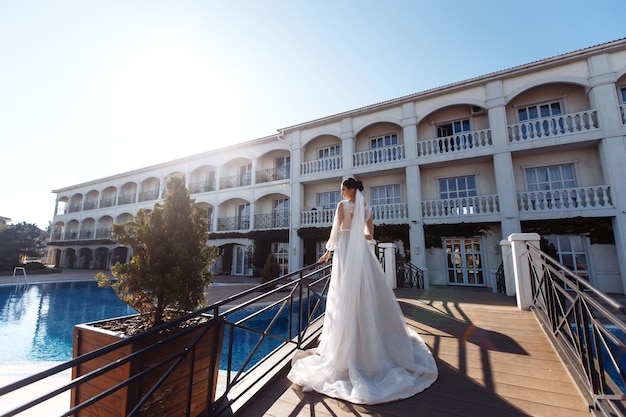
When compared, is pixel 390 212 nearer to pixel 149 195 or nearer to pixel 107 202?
pixel 149 195

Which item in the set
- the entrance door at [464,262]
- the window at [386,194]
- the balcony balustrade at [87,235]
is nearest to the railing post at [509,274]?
the entrance door at [464,262]

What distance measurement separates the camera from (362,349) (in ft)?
8.67

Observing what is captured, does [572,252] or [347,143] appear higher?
[347,143]

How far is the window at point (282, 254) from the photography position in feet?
52.4

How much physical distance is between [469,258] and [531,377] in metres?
10.2

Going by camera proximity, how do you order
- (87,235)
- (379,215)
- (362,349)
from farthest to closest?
(87,235), (379,215), (362,349)

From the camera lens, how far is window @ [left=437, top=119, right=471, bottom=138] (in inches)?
495

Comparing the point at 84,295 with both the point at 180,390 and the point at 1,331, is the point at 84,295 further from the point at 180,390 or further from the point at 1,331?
the point at 180,390

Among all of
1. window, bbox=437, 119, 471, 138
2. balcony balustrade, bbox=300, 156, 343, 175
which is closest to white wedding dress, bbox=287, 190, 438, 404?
balcony balustrade, bbox=300, 156, 343, 175

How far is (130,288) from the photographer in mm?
2846

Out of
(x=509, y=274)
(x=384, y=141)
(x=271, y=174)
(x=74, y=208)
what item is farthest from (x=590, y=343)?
(x=74, y=208)

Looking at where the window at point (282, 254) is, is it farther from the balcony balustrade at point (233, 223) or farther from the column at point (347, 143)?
the column at point (347, 143)

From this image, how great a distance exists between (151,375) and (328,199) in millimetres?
13394

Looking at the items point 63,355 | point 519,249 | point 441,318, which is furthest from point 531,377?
point 63,355
